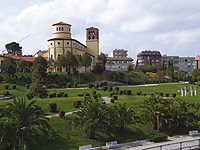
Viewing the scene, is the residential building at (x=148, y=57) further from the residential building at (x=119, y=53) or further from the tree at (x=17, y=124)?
the tree at (x=17, y=124)

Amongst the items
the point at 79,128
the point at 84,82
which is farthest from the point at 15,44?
the point at 79,128

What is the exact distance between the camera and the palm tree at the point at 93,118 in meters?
22.9

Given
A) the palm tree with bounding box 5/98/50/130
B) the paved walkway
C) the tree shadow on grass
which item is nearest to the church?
the palm tree with bounding box 5/98/50/130

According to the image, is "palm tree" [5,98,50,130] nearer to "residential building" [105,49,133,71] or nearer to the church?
the church

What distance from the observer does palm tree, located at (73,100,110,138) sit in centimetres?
2291

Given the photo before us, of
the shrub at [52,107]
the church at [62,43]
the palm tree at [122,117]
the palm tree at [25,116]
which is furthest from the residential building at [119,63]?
the palm tree at [25,116]

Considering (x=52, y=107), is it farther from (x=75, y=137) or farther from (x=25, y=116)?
(x=25, y=116)

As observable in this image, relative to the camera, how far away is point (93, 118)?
77.8 feet

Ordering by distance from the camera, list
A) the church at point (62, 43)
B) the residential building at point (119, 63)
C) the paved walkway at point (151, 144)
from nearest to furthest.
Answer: the paved walkway at point (151, 144) < the church at point (62, 43) < the residential building at point (119, 63)

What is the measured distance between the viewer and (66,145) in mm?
21719

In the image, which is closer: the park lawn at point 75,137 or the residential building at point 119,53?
the park lawn at point 75,137

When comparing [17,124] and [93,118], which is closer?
[17,124]

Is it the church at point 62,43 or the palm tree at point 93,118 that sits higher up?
the church at point 62,43

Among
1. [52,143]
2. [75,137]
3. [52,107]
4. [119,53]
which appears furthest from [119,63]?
[52,143]
